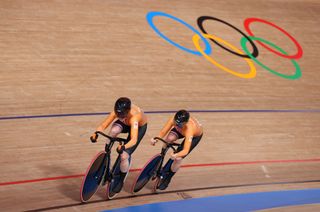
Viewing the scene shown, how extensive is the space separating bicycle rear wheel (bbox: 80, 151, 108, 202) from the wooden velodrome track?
129 mm

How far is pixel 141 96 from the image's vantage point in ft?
28.0

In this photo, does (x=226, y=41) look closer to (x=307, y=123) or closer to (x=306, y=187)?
(x=307, y=123)

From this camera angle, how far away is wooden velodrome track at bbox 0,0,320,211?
22.0ft

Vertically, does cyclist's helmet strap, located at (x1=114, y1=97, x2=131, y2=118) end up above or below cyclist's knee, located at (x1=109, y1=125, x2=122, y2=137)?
above

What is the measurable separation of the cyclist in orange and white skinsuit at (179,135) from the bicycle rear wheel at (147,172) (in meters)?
0.12

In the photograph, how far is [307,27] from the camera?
11.7 meters

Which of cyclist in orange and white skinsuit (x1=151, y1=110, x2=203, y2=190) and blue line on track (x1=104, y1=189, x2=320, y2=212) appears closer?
cyclist in orange and white skinsuit (x1=151, y1=110, x2=203, y2=190)

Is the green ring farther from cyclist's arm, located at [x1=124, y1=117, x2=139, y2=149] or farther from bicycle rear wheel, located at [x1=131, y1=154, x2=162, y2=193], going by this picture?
cyclist's arm, located at [x1=124, y1=117, x2=139, y2=149]

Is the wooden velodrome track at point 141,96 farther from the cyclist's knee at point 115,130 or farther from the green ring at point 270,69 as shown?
the cyclist's knee at point 115,130

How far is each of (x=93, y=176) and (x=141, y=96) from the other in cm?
277

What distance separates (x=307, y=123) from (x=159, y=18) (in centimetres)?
321

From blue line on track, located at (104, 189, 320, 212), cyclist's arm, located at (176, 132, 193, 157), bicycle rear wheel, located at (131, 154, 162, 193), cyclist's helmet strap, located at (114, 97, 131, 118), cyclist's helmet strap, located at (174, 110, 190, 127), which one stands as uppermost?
cyclist's helmet strap, located at (114, 97, 131, 118)

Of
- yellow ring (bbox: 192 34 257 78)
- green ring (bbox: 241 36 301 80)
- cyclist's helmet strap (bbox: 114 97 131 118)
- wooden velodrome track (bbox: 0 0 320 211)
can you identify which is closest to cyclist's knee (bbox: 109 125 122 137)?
cyclist's helmet strap (bbox: 114 97 131 118)

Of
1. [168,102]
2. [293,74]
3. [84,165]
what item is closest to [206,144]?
[168,102]
